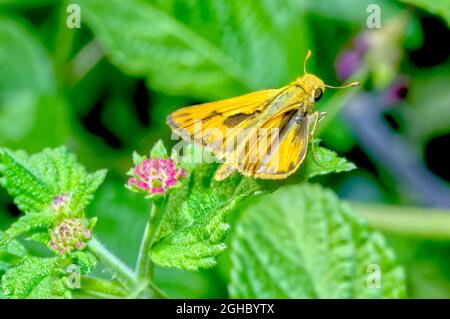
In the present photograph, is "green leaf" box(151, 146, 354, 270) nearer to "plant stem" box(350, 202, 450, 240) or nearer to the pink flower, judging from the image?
the pink flower

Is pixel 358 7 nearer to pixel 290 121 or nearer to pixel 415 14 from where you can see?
pixel 415 14

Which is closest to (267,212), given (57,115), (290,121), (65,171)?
(290,121)

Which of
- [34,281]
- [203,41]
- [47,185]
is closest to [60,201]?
[47,185]

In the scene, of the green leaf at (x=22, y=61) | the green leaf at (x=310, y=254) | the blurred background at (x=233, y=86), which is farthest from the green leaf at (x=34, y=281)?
the green leaf at (x=22, y=61)

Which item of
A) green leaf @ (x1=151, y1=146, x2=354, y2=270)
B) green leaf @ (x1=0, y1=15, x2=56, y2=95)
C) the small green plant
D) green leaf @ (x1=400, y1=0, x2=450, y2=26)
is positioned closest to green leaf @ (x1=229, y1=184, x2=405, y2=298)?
the small green plant

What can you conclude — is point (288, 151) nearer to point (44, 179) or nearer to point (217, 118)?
point (217, 118)

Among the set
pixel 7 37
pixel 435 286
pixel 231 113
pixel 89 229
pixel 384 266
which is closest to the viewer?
pixel 89 229
